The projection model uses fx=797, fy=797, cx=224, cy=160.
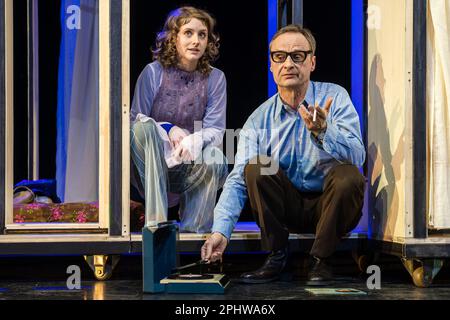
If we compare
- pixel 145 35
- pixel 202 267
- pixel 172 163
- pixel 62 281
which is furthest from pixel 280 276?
pixel 145 35

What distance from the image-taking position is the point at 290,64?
4168 millimetres

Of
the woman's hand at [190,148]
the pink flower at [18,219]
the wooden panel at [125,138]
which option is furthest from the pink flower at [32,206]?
the woman's hand at [190,148]

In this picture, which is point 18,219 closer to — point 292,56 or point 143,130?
point 143,130

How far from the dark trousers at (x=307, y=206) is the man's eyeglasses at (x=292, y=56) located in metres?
0.54

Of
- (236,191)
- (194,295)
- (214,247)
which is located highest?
(236,191)

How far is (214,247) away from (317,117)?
0.81 meters

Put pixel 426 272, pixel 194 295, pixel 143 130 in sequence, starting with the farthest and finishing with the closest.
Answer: pixel 143 130
pixel 426 272
pixel 194 295

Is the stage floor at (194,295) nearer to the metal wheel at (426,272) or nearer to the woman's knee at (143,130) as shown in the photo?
the metal wheel at (426,272)

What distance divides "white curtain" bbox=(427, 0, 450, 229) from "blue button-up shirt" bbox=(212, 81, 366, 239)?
14.6 inches

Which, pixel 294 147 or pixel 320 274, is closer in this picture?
pixel 320 274

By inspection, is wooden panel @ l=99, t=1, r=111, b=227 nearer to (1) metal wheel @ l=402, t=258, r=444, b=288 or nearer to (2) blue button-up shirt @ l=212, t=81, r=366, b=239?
(2) blue button-up shirt @ l=212, t=81, r=366, b=239

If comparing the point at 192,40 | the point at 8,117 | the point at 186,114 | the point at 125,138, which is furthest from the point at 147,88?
the point at 8,117

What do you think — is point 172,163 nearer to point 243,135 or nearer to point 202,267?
point 243,135
